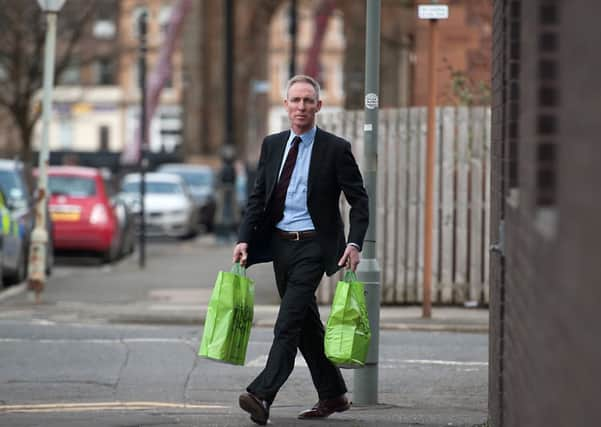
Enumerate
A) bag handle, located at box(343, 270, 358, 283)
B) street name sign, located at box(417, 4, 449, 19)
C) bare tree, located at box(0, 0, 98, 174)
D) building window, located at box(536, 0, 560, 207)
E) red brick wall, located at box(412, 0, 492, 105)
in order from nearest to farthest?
building window, located at box(536, 0, 560, 207) → bag handle, located at box(343, 270, 358, 283) → street name sign, located at box(417, 4, 449, 19) → red brick wall, located at box(412, 0, 492, 105) → bare tree, located at box(0, 0, 98, 174)

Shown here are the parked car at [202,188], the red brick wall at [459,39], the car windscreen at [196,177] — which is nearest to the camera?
the red brick wall at [459,39]

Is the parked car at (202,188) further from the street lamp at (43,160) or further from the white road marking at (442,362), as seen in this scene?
the white road marking at (442,362)

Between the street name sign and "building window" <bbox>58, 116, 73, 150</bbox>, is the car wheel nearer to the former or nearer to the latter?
the street name sign

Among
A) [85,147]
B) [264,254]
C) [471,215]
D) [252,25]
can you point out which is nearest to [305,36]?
[85,147]

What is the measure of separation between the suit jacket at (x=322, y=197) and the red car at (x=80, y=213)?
55.0ft

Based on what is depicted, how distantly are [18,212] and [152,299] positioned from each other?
8.53ft

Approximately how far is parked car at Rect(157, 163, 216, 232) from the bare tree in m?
4.66

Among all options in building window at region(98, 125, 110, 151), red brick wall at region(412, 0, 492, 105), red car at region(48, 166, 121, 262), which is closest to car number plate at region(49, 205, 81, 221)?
red car at region(48, 166, 121, 262)

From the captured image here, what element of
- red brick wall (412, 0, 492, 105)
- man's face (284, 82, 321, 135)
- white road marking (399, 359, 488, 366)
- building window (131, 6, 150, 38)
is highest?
building window (131, 6, 150, 38)

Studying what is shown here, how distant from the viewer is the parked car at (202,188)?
4003cm

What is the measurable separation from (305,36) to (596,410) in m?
104

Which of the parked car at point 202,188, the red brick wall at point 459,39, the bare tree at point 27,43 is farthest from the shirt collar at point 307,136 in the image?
Result: the parked car at point 202,188

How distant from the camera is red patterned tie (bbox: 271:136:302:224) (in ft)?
25.1

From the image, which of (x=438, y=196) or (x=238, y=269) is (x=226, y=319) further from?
(x=438, y=196)
